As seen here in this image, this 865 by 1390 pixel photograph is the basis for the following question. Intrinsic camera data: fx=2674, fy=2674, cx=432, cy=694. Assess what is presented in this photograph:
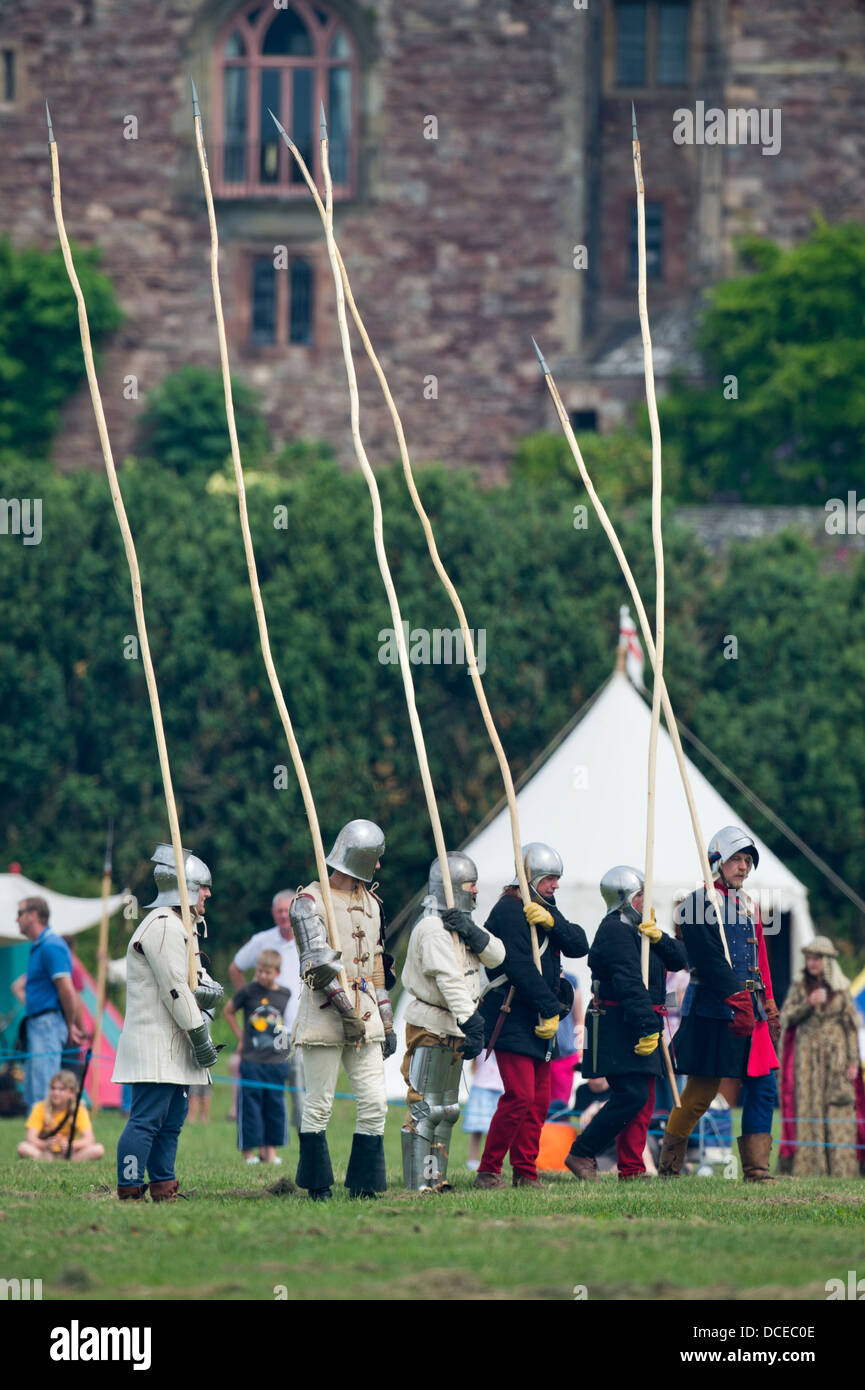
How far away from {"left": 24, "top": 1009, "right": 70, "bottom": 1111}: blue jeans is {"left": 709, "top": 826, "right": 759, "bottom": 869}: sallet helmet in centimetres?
380

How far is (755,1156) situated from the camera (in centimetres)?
1242

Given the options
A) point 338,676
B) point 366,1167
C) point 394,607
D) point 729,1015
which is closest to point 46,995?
point 394,607

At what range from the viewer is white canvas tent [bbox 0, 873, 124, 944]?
2028 centimetres

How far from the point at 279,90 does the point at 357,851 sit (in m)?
33.4

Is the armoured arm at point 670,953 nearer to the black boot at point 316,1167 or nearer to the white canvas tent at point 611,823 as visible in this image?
the black boot at point 316,1167

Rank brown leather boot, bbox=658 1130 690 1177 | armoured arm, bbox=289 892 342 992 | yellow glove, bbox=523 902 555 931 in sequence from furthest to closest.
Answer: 1. brown leather boot, bbox=658 1130 690 1177
2. yellow glove, bbox=523 902 555 931
3. armoured arm, bbox=289 892 342 992

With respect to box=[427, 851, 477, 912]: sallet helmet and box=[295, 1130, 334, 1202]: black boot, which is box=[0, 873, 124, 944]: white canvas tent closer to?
box=[427, 851, 477, 912]: sallet helmet

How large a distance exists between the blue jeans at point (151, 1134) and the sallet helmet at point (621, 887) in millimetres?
2485

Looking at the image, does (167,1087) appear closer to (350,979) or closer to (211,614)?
(350,979)

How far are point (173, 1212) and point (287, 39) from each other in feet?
115

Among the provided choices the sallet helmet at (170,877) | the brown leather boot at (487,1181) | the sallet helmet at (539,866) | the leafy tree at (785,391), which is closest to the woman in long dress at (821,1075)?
the sallet helmet at (539,866)

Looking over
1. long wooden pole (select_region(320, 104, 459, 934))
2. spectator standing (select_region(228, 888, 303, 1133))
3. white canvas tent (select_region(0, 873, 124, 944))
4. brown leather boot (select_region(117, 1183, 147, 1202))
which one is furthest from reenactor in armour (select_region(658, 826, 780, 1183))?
white canvas tent (select_region(0, 873, 124, 944))

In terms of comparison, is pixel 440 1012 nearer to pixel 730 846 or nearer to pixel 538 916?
pixel 538 916
